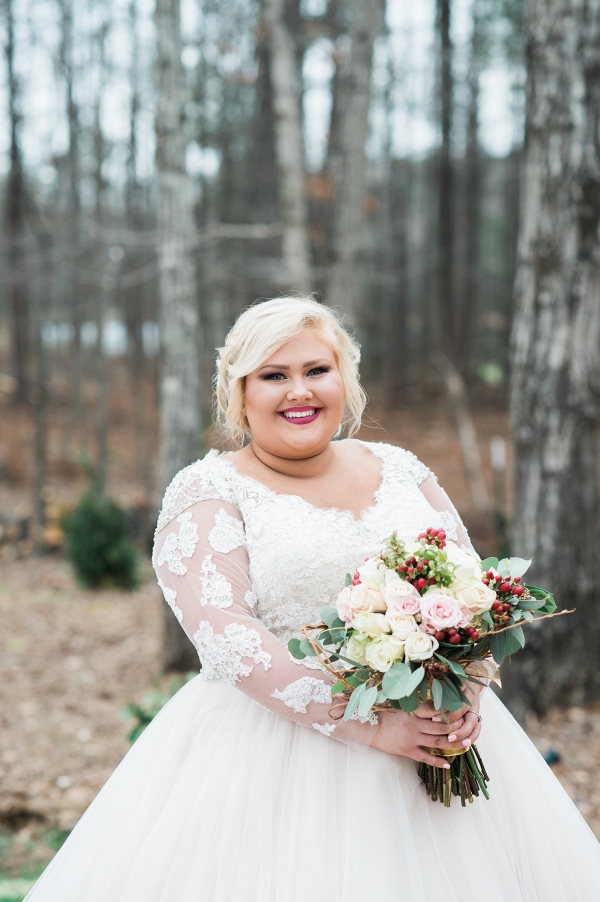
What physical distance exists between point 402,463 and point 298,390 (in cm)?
52

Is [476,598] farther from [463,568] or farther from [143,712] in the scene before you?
[143,712]

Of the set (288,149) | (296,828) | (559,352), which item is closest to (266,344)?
(296,828)

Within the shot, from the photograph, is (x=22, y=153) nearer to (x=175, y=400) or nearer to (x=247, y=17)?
(x=247, y=17)

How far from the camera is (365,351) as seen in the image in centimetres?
2006

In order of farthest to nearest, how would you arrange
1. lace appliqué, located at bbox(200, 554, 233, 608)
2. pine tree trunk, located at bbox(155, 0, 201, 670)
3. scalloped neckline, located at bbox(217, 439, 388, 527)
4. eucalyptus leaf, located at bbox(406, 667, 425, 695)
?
1. pine tree trunk, located at bbox(155, 0, 201, 670)
2. scalloped neckline, located at bbox(217, 439, 388, 527)
3. lace appliqué, located at bbox(200, 554, 233, 608)
4. eucalyptus leaf, located at bbox(406, 667, 425, 695)

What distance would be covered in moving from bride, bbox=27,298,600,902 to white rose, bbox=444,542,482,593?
0.34 metres

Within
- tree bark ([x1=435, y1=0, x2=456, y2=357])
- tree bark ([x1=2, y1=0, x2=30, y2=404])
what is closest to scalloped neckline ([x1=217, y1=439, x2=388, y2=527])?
tree bark ([x1=2, y1=0, x2=30, y2=404])

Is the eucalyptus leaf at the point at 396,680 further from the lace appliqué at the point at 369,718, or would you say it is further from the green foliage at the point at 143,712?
the green foliage at the point at 143,712

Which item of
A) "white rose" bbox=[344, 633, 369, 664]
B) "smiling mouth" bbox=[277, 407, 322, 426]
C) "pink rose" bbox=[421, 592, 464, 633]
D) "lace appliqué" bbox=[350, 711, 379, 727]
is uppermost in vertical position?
"smiling mouth" bbox=[277, 407, 322, 426]

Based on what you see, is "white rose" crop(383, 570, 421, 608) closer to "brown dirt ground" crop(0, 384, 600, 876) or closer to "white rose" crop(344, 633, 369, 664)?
"white rose" crop(344, 633, 369, 664)

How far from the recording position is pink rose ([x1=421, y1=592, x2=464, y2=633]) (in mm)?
1775

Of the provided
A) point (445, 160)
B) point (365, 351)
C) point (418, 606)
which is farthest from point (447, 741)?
point (365, 351)

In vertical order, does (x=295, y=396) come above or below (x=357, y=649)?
above

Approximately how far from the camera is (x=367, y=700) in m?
1.80
